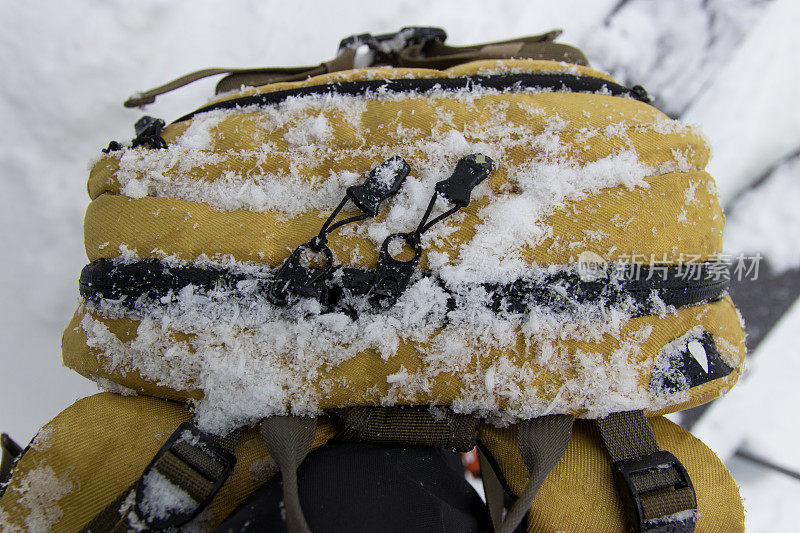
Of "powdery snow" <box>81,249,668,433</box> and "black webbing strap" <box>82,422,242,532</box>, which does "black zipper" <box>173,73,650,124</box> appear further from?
"black webbing strap" <box>82,422,242,532</box>

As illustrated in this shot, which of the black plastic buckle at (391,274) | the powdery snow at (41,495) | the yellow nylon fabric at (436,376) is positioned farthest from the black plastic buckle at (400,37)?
the powdery snow at (41,495)

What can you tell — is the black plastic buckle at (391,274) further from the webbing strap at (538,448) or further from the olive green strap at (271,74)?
the olive green strap at (271,74)

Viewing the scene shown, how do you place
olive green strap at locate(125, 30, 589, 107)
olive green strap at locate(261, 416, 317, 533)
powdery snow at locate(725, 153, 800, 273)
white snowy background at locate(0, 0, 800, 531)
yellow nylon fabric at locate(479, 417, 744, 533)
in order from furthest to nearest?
powdery snow at locate(725, 153, 800, 273), white snowy background at locate(0, 0, 800, 531), olive green strap at locate(125, 30, 589, 107), yellow nylon fabric at locate(479, 417, 744, 533), olive green strap at locate(261, 416, 317, 533)

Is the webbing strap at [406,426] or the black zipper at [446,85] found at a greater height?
the black zipper at [446,85]

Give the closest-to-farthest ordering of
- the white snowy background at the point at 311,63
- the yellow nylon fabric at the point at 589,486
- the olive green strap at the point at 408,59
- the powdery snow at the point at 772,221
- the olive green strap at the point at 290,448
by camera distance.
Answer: the olive green strap at the point at 290,448 < the yellow nylon fabric at the point at 589,486 < the olive green strap at the point at 408,59 < the white snowy background at the point at 311,63 < the powdery snow at the point at 772,221

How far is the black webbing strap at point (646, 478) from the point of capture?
0.59m

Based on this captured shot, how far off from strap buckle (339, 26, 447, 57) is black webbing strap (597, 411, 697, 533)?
763 millimetres

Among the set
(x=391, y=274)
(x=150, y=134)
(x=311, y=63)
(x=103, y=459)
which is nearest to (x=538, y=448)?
(x=391, y=274)

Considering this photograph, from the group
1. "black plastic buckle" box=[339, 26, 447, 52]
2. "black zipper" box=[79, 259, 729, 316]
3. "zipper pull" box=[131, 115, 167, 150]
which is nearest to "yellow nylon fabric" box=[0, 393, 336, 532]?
"black zipper" box=[79, 259, 729, 316]

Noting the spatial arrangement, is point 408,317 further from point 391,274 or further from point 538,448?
point 538,448

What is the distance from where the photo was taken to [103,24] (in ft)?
3.48

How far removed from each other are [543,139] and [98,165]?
644mm

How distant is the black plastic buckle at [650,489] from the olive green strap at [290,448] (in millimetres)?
399

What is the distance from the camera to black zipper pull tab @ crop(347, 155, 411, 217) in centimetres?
60
